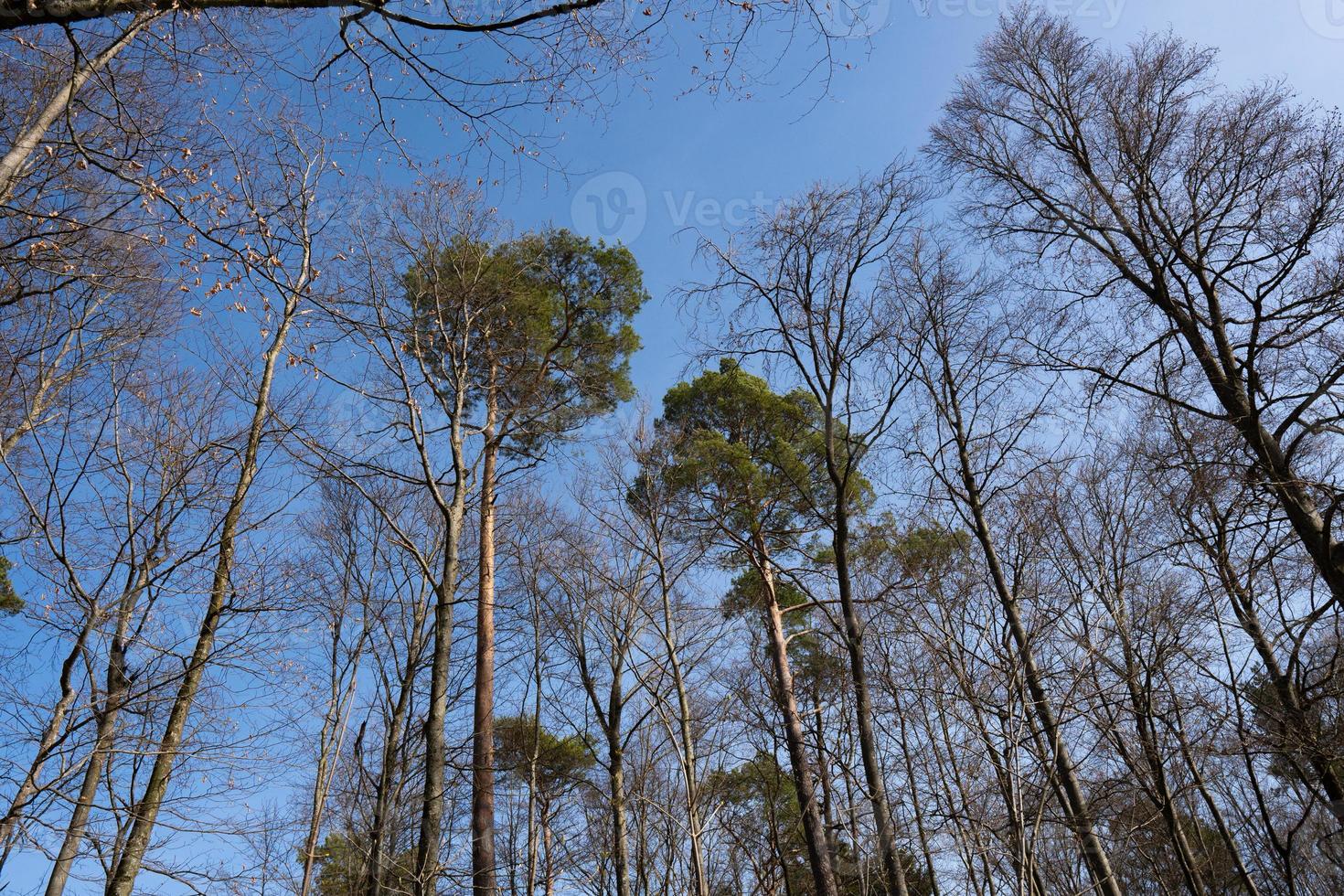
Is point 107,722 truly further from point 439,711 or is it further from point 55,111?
point 55,111

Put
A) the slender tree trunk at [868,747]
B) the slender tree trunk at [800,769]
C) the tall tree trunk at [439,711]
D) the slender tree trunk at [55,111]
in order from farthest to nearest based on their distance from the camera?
the slender tree trunk at [800,769] → the slender tree trunk at [868,747] → the tall tree trunk at [439,711] → the slender tree trunk at [55,111]

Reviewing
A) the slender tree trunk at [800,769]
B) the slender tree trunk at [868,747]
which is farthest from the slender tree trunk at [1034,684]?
the slender tree trunk at [800,769]

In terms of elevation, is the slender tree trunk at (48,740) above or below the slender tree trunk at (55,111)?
below

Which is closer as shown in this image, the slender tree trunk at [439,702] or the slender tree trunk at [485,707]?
the slender tree trunk at [439,702]

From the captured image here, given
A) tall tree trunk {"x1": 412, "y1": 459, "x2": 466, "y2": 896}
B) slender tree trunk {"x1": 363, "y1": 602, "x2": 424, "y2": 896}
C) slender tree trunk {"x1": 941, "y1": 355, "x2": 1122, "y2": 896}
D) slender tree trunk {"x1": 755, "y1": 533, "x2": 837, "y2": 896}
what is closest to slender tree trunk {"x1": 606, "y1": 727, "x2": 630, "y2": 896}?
slender tree trunk {"x1": 755, "y1": 533, "x2": 837, "y2": 896}

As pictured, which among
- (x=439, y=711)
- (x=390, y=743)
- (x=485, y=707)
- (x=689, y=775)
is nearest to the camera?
(x=439, y=711)

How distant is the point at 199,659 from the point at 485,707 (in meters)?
3.77

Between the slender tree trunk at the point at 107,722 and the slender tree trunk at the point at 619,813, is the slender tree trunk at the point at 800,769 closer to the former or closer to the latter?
the slender tree trunk at the point at 619,813

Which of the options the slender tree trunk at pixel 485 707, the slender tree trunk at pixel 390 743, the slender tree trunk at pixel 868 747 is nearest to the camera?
the slender tree trunk at pixel 868 747

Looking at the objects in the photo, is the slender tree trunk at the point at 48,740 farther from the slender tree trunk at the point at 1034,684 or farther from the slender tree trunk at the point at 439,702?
the slender tree trunk at the point at 1034,684

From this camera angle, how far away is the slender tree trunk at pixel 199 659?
14.6 feet

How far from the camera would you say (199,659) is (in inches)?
199

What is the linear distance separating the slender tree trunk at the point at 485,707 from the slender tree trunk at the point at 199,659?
6.03 feet

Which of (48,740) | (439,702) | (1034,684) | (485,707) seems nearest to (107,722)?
(48,740)
